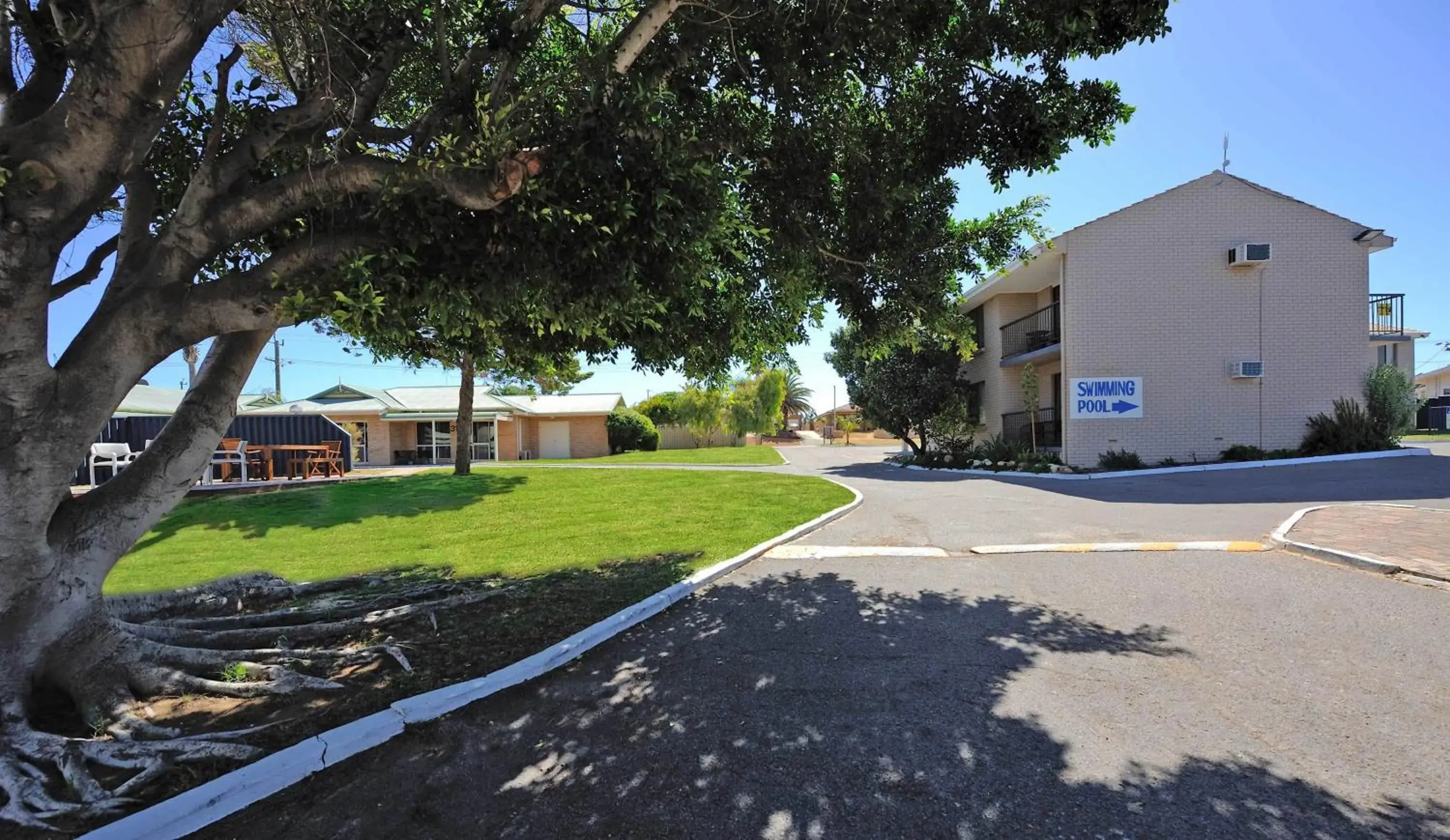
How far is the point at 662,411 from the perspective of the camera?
4028 centimetres

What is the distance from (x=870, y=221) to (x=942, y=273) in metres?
1.44

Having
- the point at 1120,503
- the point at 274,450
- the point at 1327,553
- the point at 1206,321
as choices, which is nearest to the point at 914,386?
the point at 1206,321

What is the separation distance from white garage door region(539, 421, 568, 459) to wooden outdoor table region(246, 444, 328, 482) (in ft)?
54.1

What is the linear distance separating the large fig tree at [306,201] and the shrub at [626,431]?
1190 inches

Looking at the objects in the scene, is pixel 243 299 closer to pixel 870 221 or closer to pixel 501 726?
pixel 501 726

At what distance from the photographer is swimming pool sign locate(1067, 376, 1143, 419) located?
57.1 ft

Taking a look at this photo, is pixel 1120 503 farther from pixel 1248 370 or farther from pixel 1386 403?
pixel 1386 403

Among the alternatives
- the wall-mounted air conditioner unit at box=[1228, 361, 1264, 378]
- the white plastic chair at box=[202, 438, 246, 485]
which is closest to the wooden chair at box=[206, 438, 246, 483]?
the white plastic chair at box=[202, 438, 246, 485]

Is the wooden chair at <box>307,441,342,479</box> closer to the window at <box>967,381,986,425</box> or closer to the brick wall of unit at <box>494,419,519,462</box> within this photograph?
the brick wall of unit at <box>494,419,519,462</box>

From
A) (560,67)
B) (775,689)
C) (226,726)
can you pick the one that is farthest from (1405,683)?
(560,67)

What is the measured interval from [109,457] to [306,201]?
1651 centimetres

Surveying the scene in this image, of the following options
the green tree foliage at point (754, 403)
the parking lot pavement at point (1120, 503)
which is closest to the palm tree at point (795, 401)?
the green tree foliage at point (754, 403)

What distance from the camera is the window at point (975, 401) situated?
76.6ft

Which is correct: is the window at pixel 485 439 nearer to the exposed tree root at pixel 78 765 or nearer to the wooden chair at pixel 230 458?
the wooden chair at pixel 230 458
